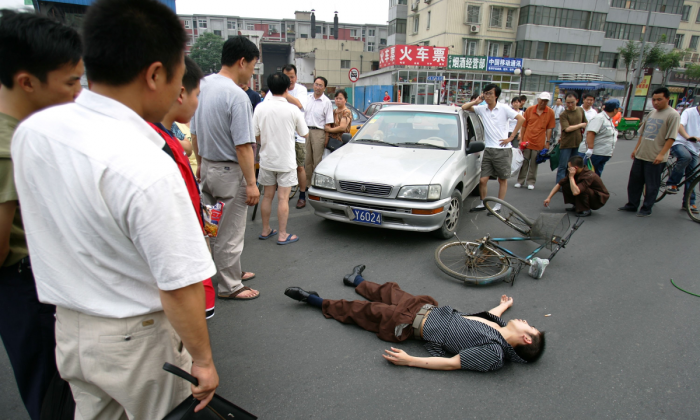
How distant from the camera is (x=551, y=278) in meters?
3.88

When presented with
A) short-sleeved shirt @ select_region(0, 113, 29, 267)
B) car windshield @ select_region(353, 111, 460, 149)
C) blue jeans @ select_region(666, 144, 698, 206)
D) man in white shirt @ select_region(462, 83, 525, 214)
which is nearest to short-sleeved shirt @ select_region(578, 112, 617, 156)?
blue jeans @ select_region(666, 144, 698, 206)

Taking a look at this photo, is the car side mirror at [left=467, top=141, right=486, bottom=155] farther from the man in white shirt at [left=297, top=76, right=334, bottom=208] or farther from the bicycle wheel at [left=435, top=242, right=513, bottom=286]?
the man in white shirt at [left=297, top=76, right=334, bottom=208]

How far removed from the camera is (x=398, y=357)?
2482 mm

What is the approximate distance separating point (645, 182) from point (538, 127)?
201 centimetres

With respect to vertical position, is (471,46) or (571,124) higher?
(471,46)

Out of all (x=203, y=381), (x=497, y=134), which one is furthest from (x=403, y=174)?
(x=203, y=381)

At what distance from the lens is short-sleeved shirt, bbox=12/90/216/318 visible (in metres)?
0.90

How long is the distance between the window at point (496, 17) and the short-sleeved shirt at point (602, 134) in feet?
125

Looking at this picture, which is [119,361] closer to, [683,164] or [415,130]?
[415,130]

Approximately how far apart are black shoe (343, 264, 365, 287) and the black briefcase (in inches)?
90.0

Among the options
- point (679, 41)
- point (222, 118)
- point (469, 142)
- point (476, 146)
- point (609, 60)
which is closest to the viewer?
point (222, 118)

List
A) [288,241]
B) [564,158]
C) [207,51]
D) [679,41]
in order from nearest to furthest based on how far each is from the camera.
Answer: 1. [288,241]
2. [564,158]
3. [679,41]
4. [207,51]

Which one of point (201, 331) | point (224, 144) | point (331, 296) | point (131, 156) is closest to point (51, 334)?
point (201, 331)

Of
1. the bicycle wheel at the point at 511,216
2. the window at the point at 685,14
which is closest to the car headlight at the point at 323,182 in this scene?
the bicycle wheel at the point at 511,216
